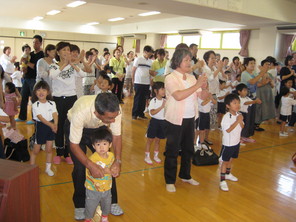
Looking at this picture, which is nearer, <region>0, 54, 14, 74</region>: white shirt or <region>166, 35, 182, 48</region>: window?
<region>0, 54, 14, 74</region>: white shirt

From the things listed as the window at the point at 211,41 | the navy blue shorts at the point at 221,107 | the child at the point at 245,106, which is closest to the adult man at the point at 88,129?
the child at the point at 245,106

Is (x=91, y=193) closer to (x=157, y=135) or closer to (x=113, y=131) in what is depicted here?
(x=113, y=131)

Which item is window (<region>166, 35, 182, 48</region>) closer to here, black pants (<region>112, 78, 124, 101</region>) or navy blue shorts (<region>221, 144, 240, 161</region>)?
black pants (<region>112, 78, 124, 101</region>)

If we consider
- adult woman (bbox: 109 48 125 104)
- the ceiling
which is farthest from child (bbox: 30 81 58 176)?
adult woman (bbox: 109 48 125 104)

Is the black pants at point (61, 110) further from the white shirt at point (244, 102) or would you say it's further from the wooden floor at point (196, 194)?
the white shirt at point (244, 102)

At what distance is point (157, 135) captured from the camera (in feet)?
12.1

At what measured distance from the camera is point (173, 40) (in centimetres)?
1321

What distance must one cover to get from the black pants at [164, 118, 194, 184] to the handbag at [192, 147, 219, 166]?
2.31ft

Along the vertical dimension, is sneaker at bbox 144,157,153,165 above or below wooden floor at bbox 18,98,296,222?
above

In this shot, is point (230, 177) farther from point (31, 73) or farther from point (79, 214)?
point (31, 73)

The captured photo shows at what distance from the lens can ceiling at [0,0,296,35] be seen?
19.4 feet

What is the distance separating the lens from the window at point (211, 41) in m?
11.1

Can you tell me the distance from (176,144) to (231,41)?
8.90 m

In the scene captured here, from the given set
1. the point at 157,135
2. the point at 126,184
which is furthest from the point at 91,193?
the point at 157,135
